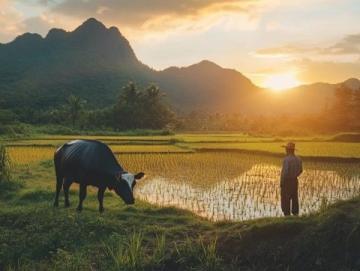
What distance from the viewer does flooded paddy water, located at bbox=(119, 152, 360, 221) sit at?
13438 mm

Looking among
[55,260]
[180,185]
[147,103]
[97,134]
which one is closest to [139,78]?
[147,103]

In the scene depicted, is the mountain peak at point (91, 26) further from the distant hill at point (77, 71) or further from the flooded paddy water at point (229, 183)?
the flooded paddy water at point (229, 183)

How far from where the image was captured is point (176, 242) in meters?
8.59

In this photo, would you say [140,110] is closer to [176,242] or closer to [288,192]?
[288,192]

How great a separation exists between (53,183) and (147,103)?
52386mm

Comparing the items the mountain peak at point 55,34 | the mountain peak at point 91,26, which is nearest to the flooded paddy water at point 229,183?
the mountain peak at point 55,34

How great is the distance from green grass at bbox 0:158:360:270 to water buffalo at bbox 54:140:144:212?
800 millimetres

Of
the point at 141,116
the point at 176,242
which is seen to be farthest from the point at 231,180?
the point at 141,116

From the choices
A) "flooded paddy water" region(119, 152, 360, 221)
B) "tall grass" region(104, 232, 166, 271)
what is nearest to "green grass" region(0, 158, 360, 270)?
"tall grass" region(104, 232, 166, 271)

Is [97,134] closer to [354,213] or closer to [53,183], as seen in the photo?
[53,183]

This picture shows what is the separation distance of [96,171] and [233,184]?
7829mm

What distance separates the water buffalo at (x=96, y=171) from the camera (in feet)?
36.1

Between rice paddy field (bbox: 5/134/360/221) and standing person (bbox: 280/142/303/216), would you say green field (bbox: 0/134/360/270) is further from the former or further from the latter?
standing person (bbox: 280/142/303/216)

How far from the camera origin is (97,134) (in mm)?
54656
